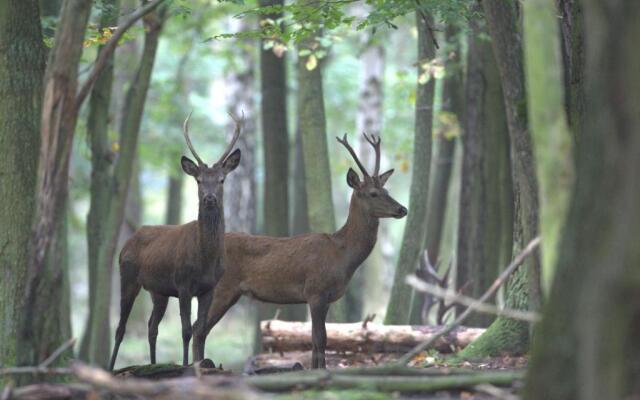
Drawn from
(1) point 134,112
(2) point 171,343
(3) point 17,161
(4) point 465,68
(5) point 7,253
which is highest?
(4) point 465,68

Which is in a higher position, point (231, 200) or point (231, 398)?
point (231, 200)

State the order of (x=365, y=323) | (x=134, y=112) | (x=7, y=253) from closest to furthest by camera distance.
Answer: (x=7, y=253)
(x=365, y=323)
(x=134, y=112)

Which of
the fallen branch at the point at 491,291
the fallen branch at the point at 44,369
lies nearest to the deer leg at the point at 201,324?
the fallen branch at the point at 44,369

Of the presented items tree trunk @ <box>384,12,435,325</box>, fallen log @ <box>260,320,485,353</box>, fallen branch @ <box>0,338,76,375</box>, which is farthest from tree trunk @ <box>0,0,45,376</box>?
tree trunk @ <box>384,12,435,325</box>

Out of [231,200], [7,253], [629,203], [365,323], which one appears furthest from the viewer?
[231,200]

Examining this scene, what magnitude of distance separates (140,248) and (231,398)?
6.53 meters

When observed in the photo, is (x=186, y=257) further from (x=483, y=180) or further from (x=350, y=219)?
(x=483, y=180)

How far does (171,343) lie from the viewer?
22.8m

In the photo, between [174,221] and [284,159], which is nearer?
[284,159]

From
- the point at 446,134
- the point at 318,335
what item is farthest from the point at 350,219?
the point at 446,134

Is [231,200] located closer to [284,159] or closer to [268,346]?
[284,159]

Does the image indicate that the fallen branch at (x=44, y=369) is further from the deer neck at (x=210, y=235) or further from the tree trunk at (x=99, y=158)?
the tree trunk at (x=99, y=158)

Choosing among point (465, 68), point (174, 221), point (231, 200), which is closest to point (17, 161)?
point (465, 68)

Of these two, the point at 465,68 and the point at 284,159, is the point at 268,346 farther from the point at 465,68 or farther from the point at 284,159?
the point at 465,68
